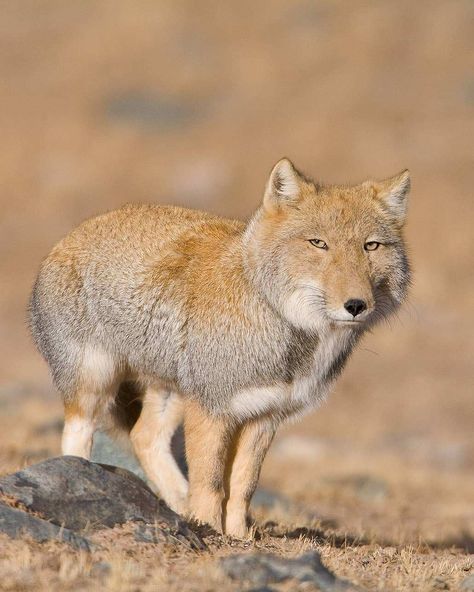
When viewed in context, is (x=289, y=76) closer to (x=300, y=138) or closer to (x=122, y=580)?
(x=300, y=138)

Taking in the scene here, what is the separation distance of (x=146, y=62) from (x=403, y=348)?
25.7m

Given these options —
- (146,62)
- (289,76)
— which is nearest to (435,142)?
(289,76)

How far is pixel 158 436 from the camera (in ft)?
30.0

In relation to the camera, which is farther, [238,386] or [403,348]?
[403,348]

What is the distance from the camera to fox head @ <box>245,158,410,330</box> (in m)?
7.07

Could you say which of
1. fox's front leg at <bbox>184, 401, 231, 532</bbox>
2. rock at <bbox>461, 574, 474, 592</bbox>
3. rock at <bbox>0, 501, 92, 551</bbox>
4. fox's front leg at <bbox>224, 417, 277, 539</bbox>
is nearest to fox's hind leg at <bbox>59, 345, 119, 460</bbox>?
fox's front leg at <bbox>184, 401, 231, 532</bbox>

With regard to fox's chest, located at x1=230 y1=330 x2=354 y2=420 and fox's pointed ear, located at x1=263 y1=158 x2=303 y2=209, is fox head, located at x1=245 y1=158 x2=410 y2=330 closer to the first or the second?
fox's pointed ear, located at x1=263 y1=158 x2=303 y2=209

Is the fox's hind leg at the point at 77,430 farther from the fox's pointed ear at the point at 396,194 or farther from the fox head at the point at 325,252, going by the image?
the fox's pointed ear at the point at 396,194

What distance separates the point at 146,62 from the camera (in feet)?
155

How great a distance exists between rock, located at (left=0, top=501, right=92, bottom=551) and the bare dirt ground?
0.38ft

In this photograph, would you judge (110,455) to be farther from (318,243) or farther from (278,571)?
(278,571)

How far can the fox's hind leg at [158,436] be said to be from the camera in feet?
29.9

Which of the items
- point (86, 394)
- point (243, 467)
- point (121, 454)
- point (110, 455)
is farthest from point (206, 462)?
point (110, 455)

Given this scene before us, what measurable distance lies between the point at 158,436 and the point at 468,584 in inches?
139
